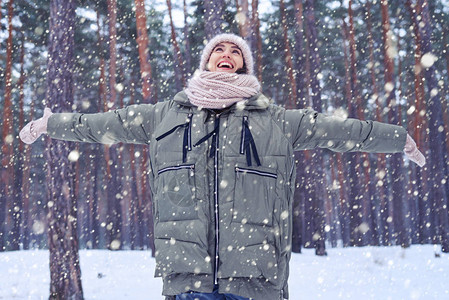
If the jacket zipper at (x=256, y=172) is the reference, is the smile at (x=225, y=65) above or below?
above

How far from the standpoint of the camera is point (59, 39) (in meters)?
7.43

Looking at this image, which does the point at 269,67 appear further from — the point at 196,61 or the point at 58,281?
the point at 58,281

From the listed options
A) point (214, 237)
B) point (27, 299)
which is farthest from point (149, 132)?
point (27, 299)

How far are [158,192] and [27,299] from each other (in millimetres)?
6522

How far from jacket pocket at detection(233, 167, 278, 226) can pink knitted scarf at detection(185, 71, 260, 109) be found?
44 cm

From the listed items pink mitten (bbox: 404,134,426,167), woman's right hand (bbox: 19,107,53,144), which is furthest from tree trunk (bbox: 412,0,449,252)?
woman's right hand (bbox: 19,107,53,144)

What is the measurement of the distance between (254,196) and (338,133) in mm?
706

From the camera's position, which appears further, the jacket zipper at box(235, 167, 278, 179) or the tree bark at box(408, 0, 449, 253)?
the tree bark at box(408, 0, 449, 253)

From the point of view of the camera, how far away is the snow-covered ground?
811 cm

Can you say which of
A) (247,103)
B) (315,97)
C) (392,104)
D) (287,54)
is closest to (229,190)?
(247,103)

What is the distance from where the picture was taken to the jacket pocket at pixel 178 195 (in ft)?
8.24

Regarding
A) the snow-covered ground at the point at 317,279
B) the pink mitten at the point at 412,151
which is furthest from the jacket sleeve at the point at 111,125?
the snow-covered ground at the point at 317,279

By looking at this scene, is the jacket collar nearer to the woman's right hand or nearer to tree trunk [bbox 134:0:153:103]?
the woman's right hand

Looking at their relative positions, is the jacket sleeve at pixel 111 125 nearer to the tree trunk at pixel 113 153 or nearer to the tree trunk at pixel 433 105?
the tree trunk at pixel 433 105
